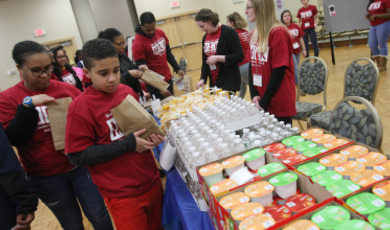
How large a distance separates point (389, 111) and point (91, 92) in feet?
12.8

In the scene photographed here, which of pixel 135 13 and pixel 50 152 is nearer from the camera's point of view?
pixel 50 152

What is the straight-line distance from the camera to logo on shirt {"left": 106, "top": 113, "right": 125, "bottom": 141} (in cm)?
123

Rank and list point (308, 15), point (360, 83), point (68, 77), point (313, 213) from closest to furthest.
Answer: point (313, 213) → point (360, 83) → point (68, 77) → point (308, 15)

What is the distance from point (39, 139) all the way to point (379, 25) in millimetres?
5799

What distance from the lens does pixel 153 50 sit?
3.11m

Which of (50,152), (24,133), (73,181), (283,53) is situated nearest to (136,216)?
(73,181)

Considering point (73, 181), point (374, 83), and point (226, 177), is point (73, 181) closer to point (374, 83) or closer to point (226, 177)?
point (226, 177)

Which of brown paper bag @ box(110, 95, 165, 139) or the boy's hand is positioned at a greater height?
brown paper bag @ box(110, 95, 165, 139)

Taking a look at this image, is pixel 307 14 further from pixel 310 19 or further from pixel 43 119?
pixel 43 119

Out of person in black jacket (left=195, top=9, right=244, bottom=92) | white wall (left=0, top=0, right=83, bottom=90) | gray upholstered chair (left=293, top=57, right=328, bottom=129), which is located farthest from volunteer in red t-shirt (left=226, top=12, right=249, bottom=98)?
white wall (left=0, top=0, right=83, bottom=90)

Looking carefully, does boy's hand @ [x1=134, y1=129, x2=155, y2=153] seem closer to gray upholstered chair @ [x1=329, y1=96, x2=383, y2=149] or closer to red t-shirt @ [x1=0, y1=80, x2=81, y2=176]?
red t-shirt @ [x1=0, y1=80, x2=81, y2=176]

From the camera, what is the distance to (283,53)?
1.77 meters

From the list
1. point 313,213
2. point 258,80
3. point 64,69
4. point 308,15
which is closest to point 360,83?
point 258,80

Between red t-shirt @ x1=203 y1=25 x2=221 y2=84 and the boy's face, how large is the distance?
66.4 inches
